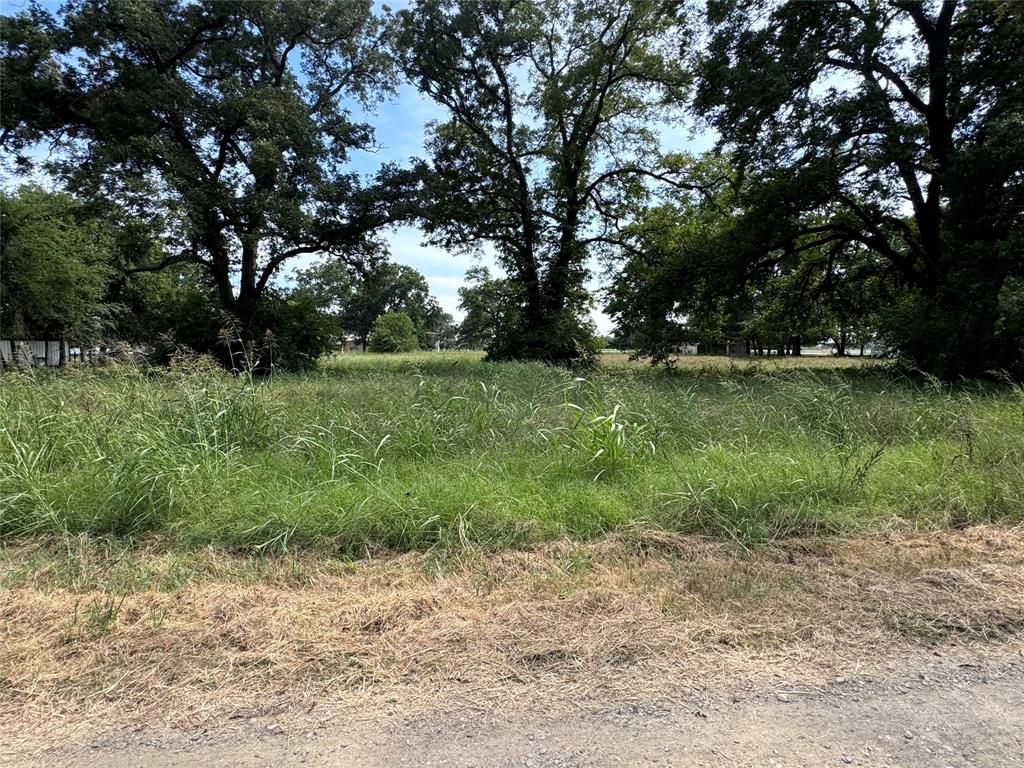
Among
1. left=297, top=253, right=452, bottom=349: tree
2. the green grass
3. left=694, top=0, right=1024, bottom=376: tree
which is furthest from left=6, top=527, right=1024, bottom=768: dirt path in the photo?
left=297, top=253, right=452, bottom=349: tree

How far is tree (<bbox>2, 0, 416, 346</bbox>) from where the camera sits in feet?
46.3

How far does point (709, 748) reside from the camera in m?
1.88

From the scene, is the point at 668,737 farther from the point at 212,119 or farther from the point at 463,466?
the point at 212,119

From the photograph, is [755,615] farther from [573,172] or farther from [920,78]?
[573,172]

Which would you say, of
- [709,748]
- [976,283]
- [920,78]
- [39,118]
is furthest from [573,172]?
[709,748]

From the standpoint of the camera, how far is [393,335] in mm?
71000

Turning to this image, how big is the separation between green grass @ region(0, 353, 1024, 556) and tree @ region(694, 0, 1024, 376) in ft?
16.7

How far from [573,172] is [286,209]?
11.6 m

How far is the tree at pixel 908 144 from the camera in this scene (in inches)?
411

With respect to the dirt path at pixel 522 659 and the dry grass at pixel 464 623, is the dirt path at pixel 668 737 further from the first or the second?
the dry grass at pixel 464 623

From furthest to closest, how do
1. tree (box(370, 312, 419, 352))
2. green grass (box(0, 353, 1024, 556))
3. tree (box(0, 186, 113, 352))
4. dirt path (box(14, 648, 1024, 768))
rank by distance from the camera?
tree (box(370, 312, 419, 352)) < tree (box(0, 186, 113, 352)) < green grass (box(0, 353, 1024, 556)) < dirt path (box(14, 648, 1024, 768))

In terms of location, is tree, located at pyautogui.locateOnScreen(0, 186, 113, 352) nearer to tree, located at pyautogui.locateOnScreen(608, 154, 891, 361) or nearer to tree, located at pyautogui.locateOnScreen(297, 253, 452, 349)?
tree, located at pyautogui.locateOnScreen(608, 154, 891, 361)

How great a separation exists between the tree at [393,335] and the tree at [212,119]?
51657 mm

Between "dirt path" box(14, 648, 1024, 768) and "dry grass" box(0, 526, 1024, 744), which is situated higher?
"dry grass" box(0, 526, 1024, 744)
